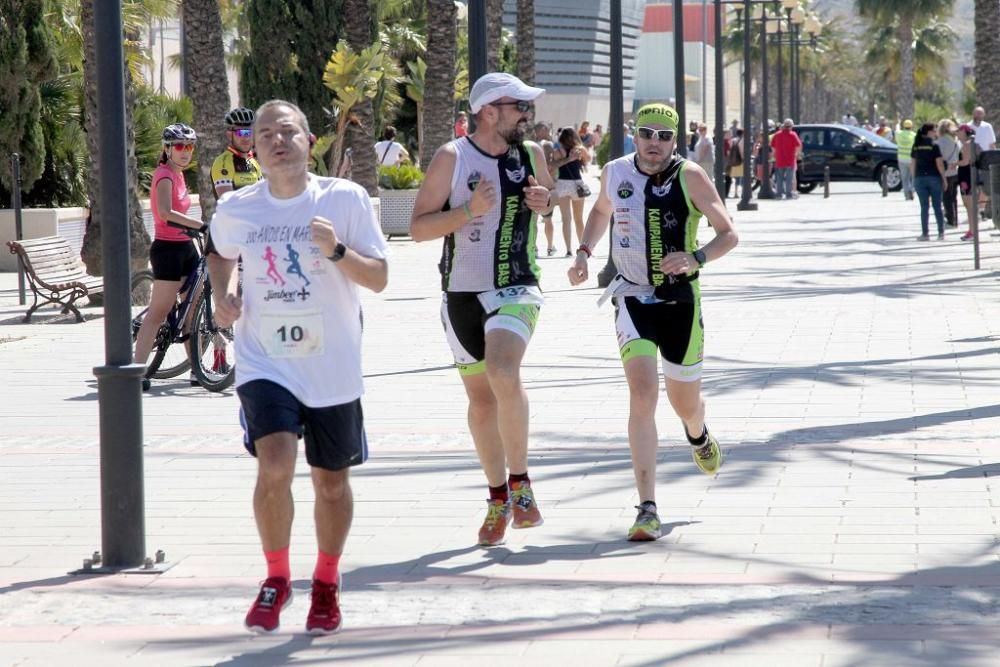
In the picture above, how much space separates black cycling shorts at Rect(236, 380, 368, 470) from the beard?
1.63 meters

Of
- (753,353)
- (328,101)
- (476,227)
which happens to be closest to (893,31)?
(328,101)

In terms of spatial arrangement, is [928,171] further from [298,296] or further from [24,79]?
[298,296]

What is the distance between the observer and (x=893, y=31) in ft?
292

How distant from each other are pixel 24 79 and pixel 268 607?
57.0ft

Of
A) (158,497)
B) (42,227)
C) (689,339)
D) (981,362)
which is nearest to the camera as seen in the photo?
(689,339)

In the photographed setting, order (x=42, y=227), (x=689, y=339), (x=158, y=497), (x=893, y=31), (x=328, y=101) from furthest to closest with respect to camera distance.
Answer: (x=893, y=31)
(x=328, y=101)
(x=42, y=227)
(x=158, y=497)
(x=689, y=339)

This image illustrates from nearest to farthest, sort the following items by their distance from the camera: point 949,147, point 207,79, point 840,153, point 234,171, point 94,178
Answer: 1. point 234,171
2. point 94,178
3. point 207,79
4. point 949,147
5. point 840,153

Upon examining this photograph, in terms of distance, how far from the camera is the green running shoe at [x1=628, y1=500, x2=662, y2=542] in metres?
6.32

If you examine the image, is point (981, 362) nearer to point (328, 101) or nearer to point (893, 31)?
point (328, 101)

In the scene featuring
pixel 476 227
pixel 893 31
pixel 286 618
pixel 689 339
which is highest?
pixel 893 31

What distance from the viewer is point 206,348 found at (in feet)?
35.4

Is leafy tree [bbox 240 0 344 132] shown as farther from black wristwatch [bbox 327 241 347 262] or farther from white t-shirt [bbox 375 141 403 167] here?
black wristwatch [bbox 327 241 347 262]

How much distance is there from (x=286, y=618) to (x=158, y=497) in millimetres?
2231

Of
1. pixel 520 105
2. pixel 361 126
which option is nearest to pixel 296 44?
pixel 361 126
